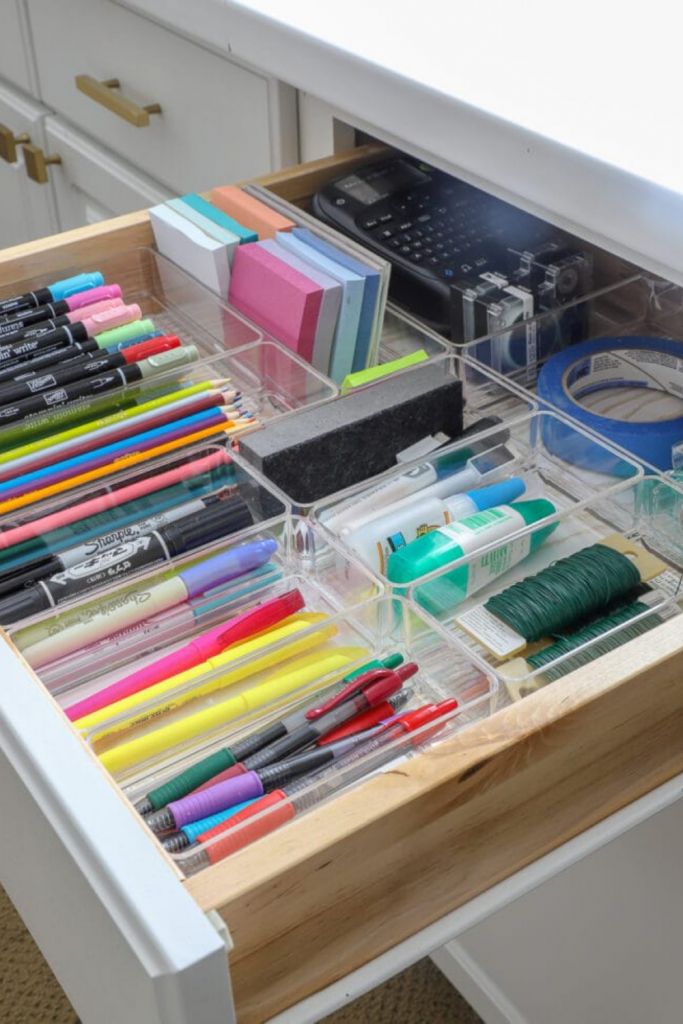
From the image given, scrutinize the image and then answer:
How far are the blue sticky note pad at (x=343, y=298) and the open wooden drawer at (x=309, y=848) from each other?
0.96 feet

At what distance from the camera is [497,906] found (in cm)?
49

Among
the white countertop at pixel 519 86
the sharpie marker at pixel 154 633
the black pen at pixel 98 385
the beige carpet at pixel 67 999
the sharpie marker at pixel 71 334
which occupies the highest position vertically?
the white countertop at pixel 519 86

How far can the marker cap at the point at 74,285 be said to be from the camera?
740mm

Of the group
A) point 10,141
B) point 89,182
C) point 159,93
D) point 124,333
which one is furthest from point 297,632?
point 10,141

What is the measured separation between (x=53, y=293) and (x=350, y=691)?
36cm

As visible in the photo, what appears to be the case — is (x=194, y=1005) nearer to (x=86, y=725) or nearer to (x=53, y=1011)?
(x=86, y=725)

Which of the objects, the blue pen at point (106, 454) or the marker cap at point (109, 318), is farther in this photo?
the marker cap at point (109, 318)

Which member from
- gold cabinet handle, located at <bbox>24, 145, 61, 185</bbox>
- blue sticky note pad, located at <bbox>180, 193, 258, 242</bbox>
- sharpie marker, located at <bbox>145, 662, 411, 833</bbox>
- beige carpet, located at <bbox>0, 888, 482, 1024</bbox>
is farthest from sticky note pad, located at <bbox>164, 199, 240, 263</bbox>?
beige carpet, located at <bbox>0, 888, 482, 1024</bbox>

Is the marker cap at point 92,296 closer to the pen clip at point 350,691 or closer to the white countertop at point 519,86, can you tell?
the white countertop at point 519,86

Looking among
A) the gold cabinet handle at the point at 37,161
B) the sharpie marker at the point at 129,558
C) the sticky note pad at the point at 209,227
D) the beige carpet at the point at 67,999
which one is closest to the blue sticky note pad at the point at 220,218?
the sticky note pad at the point at 209,227

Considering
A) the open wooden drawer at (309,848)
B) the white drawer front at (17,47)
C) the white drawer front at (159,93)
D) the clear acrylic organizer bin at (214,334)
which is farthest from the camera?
the white drawer front at (17,47)

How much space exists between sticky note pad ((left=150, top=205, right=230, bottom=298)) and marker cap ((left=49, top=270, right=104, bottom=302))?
50 millimetres

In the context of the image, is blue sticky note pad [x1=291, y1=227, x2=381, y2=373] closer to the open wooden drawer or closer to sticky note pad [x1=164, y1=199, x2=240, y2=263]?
sticky note pad [x1=164, y1=199, x2=240, y2=263]

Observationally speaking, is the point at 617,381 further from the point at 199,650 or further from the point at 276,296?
the point at 199,650
